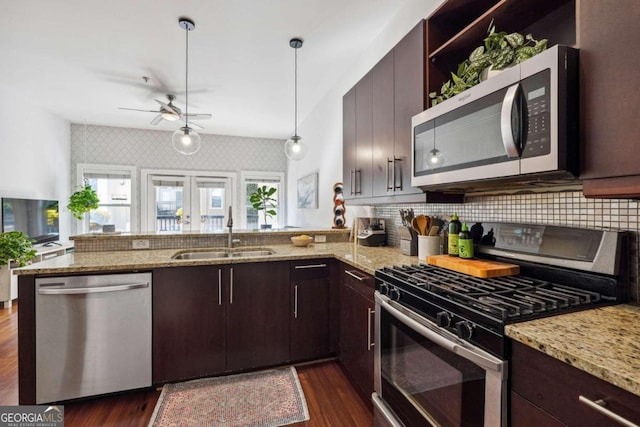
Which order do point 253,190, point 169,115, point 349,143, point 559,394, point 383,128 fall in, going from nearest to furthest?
point 559,394 → point 383,128 → point 349,143 → point 169,115 → point 253,190

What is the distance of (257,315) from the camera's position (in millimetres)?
2154

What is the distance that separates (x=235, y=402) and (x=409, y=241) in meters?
1.54

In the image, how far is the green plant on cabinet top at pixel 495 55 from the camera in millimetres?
1179

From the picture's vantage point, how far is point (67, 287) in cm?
177

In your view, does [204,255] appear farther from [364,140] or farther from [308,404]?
[364,140]

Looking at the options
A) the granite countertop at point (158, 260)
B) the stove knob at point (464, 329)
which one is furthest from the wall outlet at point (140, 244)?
the stove knob at point (464, 329)

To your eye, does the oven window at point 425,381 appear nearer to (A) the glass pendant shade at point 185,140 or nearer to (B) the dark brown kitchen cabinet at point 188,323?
(B) the dark brown kitchen cabinet at point 188,323

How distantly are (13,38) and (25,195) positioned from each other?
2277 mm

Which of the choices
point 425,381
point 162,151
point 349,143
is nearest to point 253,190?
point 162,151

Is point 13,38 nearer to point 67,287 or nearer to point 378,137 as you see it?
point 67,287

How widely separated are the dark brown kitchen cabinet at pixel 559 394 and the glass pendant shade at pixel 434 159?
3.02 feet

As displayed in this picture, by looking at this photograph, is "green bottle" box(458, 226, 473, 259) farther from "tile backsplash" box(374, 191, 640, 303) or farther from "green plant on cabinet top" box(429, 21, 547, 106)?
"green plant on cabinet top" box(429, 21, 547, 106)

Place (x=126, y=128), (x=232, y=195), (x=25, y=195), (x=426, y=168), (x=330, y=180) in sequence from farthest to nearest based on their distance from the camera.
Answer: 1. (x=232, y=195)
2. (x=126, y=128)
3. (x=25, y=195)
4. (x=330, y=180)
5. (x=426, y=168)

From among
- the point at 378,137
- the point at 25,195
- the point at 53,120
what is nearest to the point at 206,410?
the point at 378,137
